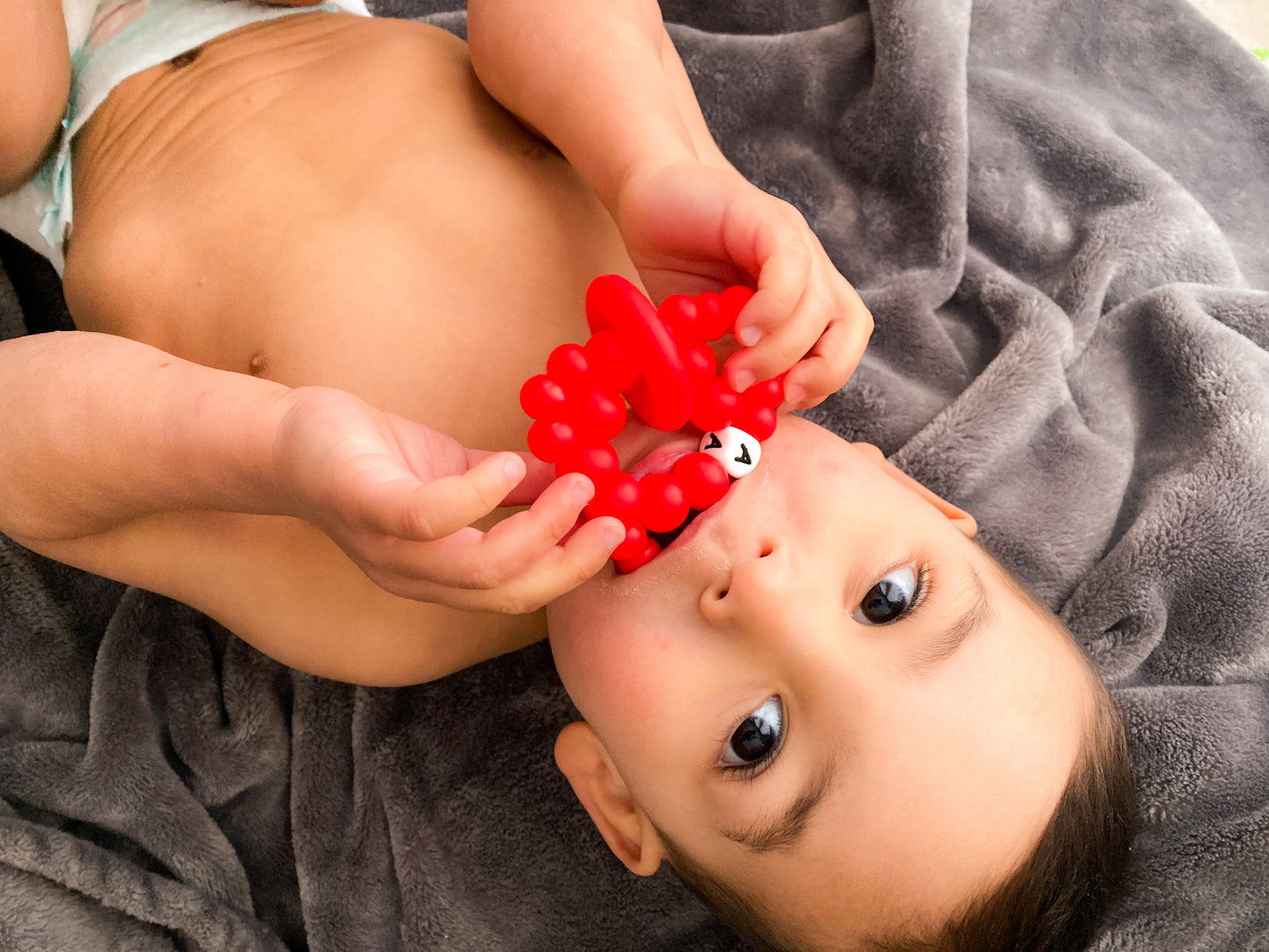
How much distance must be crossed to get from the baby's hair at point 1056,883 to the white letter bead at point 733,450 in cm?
29

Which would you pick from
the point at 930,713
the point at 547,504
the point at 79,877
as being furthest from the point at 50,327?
the point at 930,713

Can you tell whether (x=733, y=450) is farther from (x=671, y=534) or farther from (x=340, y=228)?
(x=340, y=228)

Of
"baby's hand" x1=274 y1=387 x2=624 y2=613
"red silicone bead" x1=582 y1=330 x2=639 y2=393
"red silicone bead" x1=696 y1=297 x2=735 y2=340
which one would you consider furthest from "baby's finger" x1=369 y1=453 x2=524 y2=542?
"red silicone bead" x1=696 y1=297 x2=735 y2=340

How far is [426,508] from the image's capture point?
0.65 meters

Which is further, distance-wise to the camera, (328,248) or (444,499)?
(328,248)

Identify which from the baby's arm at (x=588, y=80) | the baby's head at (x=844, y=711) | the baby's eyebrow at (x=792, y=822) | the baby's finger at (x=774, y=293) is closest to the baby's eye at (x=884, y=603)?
the baby's head at (x=844, y=711)

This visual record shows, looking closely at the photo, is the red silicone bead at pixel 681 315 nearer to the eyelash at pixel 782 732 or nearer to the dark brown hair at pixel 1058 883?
the eyelash at pixel 782 732

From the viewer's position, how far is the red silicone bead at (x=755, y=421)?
822 millimetres

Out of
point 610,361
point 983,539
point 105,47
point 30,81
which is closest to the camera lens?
point 610,361

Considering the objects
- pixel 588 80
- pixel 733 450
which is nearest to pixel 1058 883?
pixel 733 450

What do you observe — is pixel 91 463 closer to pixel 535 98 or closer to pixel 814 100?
pixel 535 98

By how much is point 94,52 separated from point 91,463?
1.68 ft

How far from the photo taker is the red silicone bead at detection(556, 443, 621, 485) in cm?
73

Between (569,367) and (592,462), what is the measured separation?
0.23ft
